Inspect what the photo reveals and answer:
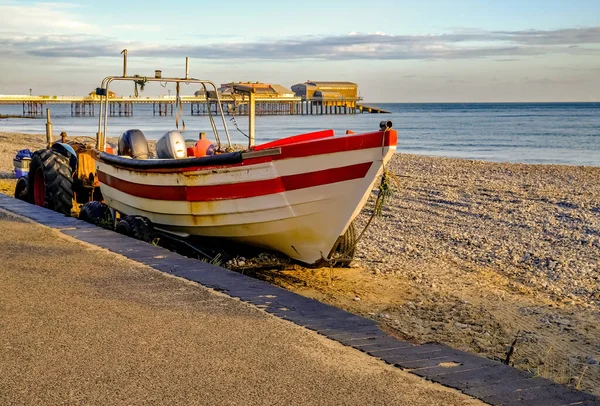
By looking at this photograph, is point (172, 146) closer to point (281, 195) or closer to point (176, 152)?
point (176, 152)

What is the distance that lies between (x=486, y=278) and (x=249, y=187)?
124 inches

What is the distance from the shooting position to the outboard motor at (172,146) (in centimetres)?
985

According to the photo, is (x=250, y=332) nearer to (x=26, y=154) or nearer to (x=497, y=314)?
(x=497, y=314)

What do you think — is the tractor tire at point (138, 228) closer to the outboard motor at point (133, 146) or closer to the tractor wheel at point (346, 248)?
the outboard motor at point (133, 146)

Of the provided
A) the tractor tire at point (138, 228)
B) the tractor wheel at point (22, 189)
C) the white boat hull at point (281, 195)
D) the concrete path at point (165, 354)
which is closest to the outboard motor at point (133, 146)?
the white boat hull at point (281, 195)

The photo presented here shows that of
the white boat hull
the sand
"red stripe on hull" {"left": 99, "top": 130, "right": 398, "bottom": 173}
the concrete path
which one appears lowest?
the sand

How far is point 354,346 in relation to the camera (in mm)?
4508

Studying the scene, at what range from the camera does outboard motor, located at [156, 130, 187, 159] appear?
9.85 m

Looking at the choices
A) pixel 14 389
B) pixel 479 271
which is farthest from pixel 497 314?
pixel 14 389

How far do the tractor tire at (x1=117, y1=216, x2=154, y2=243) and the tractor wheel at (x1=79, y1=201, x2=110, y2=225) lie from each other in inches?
55.1

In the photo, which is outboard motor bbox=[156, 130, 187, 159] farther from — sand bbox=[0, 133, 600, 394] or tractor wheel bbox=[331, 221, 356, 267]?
tractor wheel bbox=[331, 221, 356, 267]

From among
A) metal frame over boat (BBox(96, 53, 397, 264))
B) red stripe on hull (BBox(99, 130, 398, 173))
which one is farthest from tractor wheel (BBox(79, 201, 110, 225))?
red stripe on hull (BBox(99, 130, 398, 173))

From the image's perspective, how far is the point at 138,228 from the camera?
29.6 feet

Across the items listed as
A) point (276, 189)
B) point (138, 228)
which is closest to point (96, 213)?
point (138, 228)
